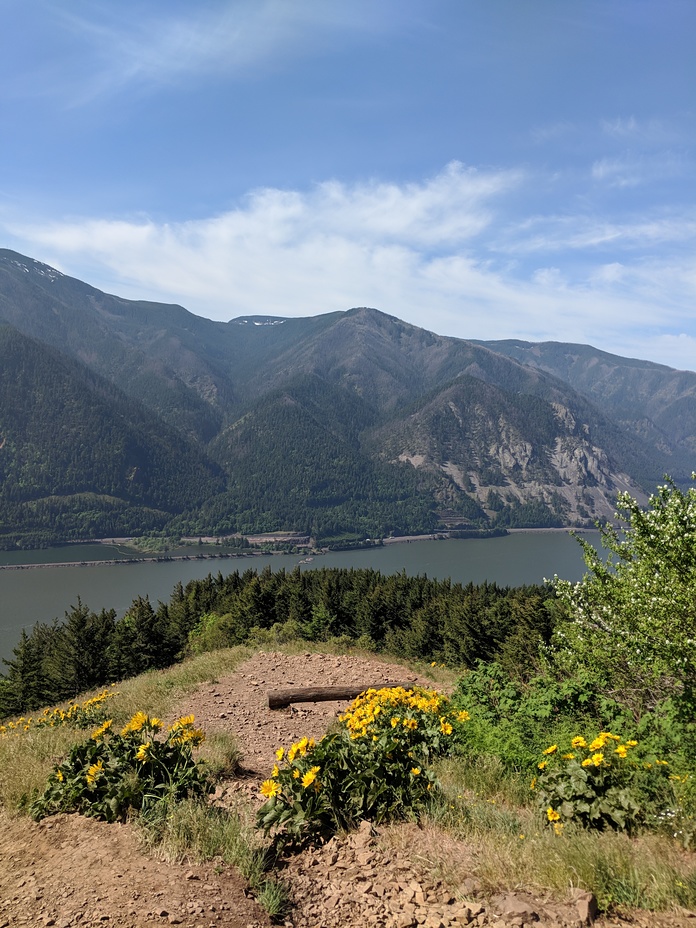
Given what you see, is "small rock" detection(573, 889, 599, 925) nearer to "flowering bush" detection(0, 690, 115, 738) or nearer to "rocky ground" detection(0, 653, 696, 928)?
"rocky ground" detection(0, 653, 696, 928)

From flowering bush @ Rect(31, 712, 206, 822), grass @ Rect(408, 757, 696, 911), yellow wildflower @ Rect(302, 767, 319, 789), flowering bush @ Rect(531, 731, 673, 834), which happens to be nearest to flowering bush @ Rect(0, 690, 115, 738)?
flowering bush @ Rect(31, 712, 206, 822)

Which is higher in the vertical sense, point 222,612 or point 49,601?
point 222,612

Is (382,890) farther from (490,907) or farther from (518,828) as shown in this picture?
(518,828)

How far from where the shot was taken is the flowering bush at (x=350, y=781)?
6.18 metres

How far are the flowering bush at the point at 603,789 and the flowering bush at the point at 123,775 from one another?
14.6 feet

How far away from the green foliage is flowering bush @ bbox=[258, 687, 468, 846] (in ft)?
16.8

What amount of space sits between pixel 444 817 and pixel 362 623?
187 feet

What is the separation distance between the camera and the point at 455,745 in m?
8.10

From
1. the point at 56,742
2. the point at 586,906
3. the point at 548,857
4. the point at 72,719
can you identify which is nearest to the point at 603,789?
the point at 548,857

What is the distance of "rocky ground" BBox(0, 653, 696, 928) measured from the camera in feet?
14.9

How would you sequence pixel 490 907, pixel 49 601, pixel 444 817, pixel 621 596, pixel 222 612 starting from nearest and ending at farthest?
pixel 490 907 < pixel 444 817 < pixel 621 596 < pixel 222 612 < pixel 49 601

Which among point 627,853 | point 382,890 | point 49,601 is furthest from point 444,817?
point 49,601

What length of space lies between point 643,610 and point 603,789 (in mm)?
7400

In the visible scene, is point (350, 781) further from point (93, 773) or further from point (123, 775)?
point (93, 773)
